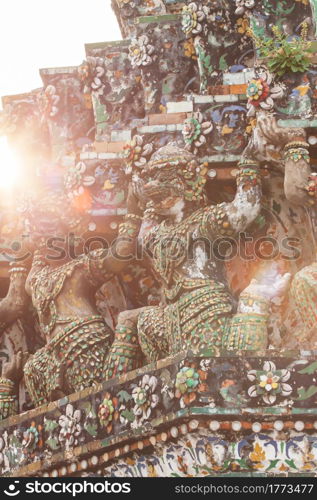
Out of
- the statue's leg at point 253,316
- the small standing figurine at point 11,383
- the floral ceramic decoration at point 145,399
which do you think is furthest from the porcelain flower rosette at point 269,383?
the small standing figurine at point 11,383

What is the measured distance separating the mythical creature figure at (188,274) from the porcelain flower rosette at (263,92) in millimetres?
453

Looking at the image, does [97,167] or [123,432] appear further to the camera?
[97,167]

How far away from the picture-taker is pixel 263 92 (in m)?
11.6

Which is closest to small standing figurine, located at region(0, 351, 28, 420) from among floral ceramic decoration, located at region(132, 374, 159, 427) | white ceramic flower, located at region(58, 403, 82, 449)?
white ceramic flower, located at region(58, 403, 82, 449)

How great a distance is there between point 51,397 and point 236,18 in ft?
12.0

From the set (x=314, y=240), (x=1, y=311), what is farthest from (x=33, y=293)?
(x=314, y=240)

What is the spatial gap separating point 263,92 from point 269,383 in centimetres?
241

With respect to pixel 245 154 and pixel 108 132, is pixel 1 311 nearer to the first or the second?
pixel 108 132

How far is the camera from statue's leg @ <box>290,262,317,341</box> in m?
10.9

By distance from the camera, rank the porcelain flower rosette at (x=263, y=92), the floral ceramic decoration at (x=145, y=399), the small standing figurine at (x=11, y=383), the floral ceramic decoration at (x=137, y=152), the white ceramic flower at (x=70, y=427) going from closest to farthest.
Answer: the floral ceramic decoration at (x=145, y=399) → the white ceramic flower at (x=70, y=427) → the porcelain flower rosette at (x=263, y=92) → the floral ceramic decoration at (x=137, y=152) → the small standing figurine at (x=11, y=383)

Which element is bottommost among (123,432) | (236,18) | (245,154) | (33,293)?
(123,432)

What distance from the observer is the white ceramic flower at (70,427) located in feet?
37.3

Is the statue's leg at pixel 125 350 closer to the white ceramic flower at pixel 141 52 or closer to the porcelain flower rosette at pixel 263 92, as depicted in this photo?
the porcelain flower rosette at pixel 263 92

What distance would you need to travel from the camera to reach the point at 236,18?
13.0 meters
